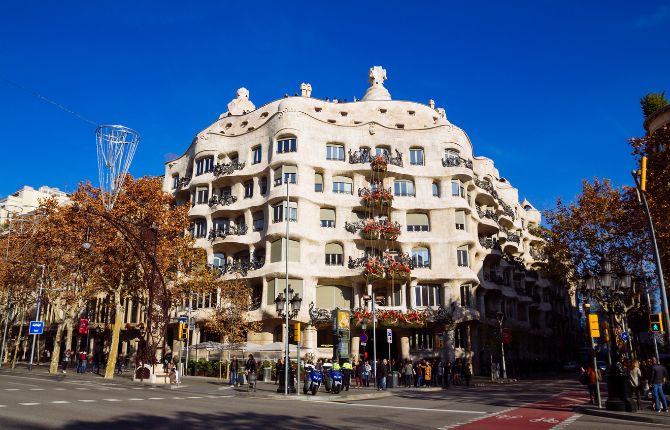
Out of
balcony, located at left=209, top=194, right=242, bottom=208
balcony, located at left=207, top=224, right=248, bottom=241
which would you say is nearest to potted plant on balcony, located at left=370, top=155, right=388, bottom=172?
balcony, located at left=207, top=224, right=248, bottom=241

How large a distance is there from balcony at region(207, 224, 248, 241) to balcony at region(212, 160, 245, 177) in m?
5.25

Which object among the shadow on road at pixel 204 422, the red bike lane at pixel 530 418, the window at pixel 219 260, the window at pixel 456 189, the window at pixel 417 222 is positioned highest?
the window at pixel 456 189

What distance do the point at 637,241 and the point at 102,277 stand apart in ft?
123

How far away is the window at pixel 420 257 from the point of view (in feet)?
153

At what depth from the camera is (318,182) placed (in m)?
47.9

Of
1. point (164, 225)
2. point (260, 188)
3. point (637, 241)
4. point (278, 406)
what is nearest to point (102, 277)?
point (164, 225)

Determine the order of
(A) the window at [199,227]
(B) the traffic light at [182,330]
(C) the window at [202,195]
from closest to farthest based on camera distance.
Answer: (B) the traffic light at [182,330] < (A) the window at [199,227] < (C) the window at [202,195]

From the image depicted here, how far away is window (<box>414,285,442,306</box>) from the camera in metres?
46.2

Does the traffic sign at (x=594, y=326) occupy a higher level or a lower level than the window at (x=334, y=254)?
lower

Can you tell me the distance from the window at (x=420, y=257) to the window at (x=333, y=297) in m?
6.01

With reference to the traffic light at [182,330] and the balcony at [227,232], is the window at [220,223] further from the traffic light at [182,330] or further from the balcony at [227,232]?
the traffic light at [182,330]

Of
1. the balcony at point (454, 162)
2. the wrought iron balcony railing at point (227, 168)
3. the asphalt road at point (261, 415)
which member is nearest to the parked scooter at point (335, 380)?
the asphalt road at point (261, 415)

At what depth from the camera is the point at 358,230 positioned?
46.9 meters

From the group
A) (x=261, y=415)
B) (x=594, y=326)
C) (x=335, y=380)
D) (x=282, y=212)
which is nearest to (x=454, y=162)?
(x=282, y=212)
